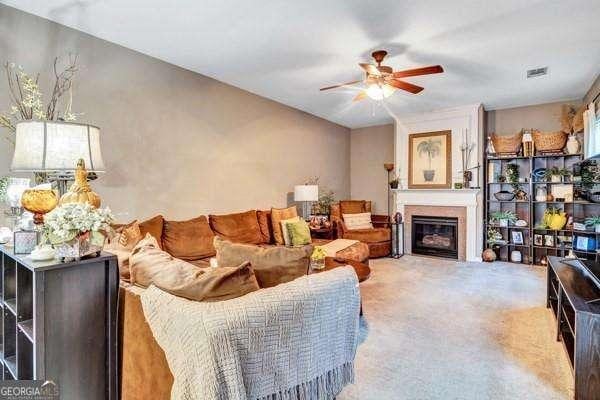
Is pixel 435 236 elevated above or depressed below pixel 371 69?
below

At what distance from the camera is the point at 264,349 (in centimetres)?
128

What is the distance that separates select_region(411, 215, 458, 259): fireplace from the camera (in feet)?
18.7

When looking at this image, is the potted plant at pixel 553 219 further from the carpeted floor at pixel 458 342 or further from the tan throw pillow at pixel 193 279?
the tan throw pillow at pixel 193 279

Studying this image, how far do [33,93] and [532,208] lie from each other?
21.7 feet

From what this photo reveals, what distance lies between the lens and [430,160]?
5.88 m

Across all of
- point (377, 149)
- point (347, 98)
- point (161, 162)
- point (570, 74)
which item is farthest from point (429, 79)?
point (161, 162)

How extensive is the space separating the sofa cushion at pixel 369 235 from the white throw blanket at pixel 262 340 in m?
4.03


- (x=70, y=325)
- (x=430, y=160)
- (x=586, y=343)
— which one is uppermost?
(x=430, y=160)

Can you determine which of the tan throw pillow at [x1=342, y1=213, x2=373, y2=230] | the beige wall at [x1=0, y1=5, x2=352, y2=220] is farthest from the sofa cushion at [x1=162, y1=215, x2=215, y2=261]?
the tan throw pillow at [x1=342, y1=213, x2=373, y2=230]

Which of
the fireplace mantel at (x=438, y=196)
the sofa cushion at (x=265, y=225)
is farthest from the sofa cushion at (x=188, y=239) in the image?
the fireplace mantel at (x=438, y=196)

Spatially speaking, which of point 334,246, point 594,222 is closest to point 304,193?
point 334,246

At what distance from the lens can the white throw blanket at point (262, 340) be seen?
1.15 metres

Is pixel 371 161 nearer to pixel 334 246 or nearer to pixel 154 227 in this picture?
pixel 334 246

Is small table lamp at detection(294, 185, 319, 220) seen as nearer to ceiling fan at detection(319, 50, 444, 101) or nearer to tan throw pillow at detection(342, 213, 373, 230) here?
tan throw pillow at detection(342, 213, 373, 230)
